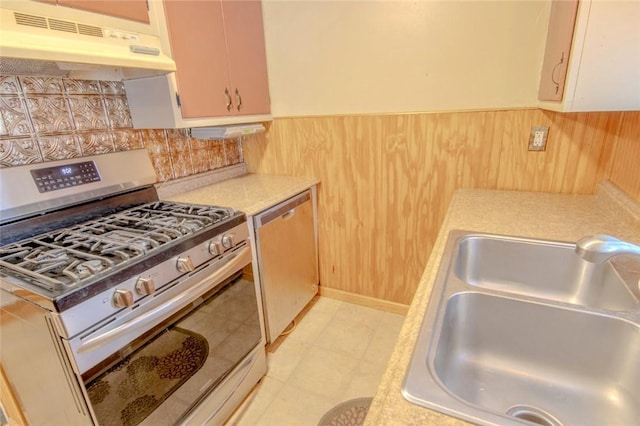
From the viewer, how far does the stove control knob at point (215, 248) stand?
1329 mm

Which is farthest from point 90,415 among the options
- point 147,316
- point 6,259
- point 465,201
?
point 465,201

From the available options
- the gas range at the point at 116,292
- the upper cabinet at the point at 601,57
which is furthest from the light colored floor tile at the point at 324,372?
the upper cabinet at the point at 601,57

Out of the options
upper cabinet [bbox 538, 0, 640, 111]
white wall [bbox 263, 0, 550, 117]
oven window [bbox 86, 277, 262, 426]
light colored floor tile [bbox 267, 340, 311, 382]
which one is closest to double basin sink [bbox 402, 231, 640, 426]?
upper cabinet [bbox 538, 0, 640, 111]

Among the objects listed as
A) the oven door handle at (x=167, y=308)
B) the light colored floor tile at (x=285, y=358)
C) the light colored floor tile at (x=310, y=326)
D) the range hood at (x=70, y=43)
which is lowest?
the light colored floor tile at (x=285, y=358)

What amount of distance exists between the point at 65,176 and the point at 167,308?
2.59 ft

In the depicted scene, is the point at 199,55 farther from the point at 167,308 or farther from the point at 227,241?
the point at 167,308

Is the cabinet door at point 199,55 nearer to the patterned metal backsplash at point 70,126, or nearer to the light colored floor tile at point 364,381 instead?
the patterned metal backsplash at point 70,126

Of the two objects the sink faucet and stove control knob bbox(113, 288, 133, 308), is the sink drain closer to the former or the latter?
the sink faucet

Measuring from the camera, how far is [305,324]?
7.25 feet

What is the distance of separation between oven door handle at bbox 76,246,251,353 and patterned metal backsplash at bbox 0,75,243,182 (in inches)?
30.5

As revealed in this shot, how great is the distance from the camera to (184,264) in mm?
1198

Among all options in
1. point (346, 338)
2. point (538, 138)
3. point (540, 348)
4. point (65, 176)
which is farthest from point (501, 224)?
point (65, 176)

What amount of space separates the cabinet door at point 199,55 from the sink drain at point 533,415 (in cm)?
170

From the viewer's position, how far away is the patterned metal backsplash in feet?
4.21
